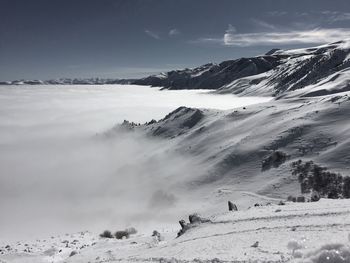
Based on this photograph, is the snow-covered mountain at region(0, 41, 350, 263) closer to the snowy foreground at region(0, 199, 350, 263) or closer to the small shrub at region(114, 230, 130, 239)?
the snowy foreground at region(0, 199, 350, 263)

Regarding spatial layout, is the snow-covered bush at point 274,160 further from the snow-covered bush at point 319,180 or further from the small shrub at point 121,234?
the small shrub at point 121,234

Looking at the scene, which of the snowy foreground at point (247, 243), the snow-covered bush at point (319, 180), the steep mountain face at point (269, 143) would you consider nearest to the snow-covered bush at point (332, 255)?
the snowy foreground at point (247, 243)

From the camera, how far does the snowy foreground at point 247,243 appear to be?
16355 mm

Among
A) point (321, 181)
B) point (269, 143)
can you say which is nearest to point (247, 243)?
point (321, 181)

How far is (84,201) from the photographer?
65688 mm

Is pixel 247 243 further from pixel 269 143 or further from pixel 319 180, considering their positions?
pixel 269 143

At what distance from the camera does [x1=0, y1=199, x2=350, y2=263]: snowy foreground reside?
16.4m

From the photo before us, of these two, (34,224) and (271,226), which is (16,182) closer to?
(34,224)

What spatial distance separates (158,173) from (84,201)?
1212 centimetres

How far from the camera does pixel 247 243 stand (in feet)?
64.7

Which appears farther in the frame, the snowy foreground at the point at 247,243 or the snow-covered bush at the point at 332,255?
the snowy foreground at the point at 247,243

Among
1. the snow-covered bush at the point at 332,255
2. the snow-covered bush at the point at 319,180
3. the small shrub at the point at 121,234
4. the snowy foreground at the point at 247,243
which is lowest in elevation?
the small shrub at the point at 121,234

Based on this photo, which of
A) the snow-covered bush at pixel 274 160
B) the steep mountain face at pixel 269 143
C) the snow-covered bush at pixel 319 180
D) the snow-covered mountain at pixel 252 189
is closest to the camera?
the snow-covered mountain at pixel 252 189

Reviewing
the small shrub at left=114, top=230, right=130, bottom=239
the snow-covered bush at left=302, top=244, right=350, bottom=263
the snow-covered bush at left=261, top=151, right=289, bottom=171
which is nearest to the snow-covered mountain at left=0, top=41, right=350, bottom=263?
the snow-covered bush at left=302, top=244, right=350, bottom=263
